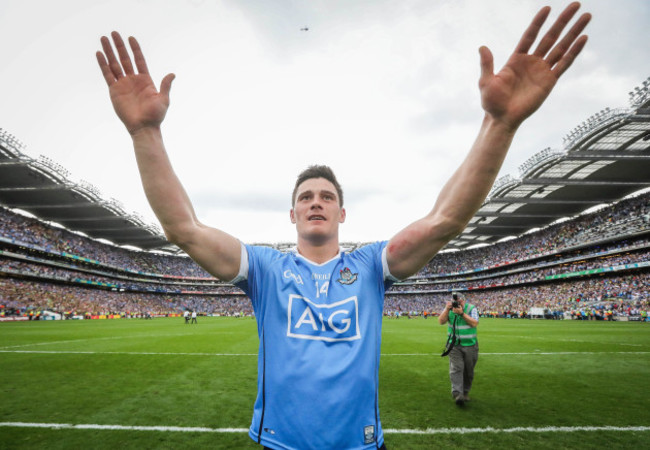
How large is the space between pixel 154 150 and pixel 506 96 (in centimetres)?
194

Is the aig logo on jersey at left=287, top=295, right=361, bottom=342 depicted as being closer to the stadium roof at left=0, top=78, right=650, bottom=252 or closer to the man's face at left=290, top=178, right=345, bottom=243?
the man's face at left=290, top=178, right=345, bottom=243

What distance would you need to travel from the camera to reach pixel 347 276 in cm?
211

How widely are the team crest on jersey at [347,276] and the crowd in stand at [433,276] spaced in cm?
4375

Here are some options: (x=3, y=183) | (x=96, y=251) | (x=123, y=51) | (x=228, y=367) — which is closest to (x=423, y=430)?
(x=123, y=51)

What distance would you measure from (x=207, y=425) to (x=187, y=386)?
2709 mm

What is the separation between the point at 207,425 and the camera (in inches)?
204

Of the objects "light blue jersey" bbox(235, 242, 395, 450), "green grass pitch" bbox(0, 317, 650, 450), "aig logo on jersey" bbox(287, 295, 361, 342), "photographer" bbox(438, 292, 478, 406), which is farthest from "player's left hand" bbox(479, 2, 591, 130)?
"photographer" bbox(438, 292, 478, 406)

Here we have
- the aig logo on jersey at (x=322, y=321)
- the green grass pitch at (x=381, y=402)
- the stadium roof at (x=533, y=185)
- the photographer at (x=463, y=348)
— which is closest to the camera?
the aig logo on jersey at (x=322, y=321)

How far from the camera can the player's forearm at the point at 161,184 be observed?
1784 millimetres

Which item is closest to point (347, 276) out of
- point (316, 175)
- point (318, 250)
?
point (318, 250)

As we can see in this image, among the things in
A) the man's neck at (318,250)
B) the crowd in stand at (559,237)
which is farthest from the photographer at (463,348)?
the crowd in stand at (559,237)

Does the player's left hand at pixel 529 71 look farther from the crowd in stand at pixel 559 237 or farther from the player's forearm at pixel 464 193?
the crowd in stand at pixel 559 237

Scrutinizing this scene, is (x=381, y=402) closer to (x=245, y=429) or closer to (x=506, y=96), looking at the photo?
(x=245, y=429)

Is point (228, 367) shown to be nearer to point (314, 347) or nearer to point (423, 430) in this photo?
point (423, 430)
